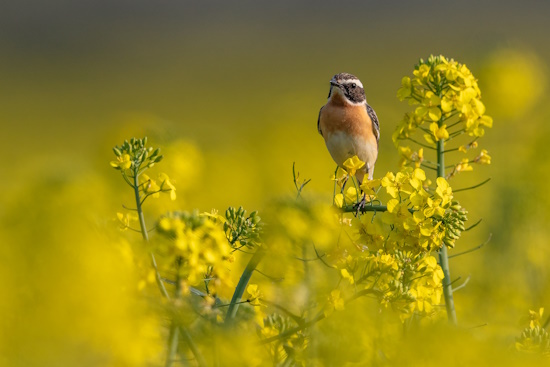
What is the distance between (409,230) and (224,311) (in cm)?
85

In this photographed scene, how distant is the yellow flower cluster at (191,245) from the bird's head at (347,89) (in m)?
3.32

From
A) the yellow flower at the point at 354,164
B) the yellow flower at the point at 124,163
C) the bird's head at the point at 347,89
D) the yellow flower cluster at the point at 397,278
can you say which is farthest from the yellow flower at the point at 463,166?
the bird's head at the point at 347,89

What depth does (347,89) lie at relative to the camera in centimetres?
657

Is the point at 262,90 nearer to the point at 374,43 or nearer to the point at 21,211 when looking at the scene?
the point at 374,43

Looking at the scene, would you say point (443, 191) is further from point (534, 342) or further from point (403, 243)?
point (534, 342)

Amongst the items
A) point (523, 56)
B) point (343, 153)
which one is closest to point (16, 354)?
point (343, 153)

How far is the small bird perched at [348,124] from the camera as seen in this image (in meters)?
6.43

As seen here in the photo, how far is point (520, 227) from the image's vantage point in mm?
8367

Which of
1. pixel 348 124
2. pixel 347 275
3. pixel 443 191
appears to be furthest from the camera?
pixel 348 124

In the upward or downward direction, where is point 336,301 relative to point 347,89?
downward

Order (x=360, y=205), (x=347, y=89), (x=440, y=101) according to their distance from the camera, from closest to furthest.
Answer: (x=360, y=205), (x=440, y=101), (x=347, y=89)

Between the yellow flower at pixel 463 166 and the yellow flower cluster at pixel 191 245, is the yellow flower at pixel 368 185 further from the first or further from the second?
the yellow flower cluster at pixel 191 245

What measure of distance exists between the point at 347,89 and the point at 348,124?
28 cm

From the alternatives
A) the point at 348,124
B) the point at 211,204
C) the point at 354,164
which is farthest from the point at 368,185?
the point at 211,204
